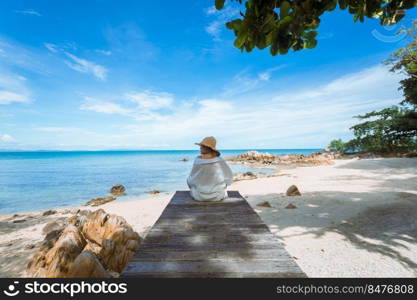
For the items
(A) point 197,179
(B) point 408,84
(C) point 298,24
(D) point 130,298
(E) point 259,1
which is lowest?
(D) point 130,298

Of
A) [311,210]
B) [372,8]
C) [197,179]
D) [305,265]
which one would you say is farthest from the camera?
[311,210]

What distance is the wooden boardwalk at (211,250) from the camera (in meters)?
1.94

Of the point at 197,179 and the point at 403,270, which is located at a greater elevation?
the point at 197,179

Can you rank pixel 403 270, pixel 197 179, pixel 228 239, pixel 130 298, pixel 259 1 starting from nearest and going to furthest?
pixel 130 298 → pixel 259 1 → pixel 228 239 → pixel 403 270 → pixel 197 179

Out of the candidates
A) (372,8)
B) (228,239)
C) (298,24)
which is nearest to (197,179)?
(228,239)

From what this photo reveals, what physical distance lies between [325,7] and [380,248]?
481 cm

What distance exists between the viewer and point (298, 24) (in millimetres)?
2281

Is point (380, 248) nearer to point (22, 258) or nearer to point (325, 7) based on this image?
point (325, 7)

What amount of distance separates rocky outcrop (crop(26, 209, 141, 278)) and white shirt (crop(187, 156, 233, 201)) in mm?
1869

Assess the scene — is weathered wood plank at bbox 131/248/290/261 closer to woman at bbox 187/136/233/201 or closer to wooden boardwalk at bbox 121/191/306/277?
wooden boardwalk at bbox 121/191/306/277

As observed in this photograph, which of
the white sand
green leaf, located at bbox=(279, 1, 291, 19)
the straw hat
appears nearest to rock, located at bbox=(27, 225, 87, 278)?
the straw hat

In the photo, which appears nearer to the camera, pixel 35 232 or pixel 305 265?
pixel 305 265

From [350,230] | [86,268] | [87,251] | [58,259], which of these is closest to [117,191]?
[58,259]

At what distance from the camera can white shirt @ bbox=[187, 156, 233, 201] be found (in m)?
4.30
